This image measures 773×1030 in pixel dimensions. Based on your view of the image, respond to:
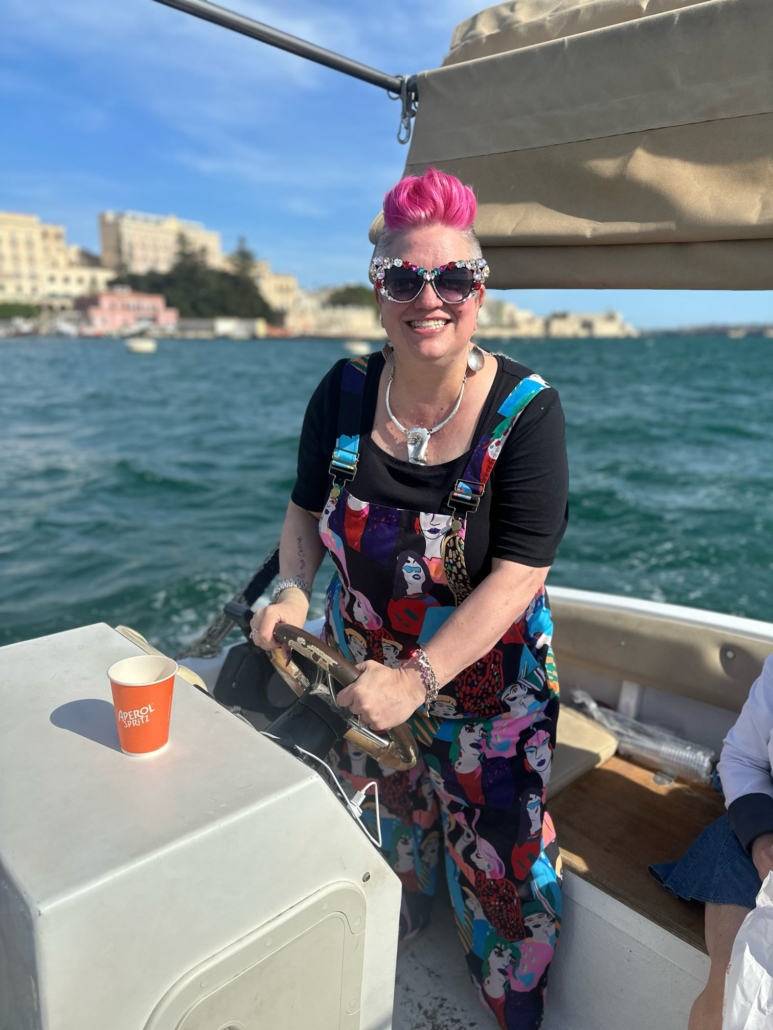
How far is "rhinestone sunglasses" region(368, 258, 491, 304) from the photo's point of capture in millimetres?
1540

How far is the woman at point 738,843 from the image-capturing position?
1.46 meters

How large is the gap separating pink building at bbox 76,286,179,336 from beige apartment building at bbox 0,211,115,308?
7.92 meters

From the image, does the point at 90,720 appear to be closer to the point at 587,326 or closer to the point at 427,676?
the point at 427,676

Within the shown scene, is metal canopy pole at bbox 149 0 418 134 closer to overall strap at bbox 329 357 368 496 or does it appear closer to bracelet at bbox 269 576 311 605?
overall strap at bbox 329 357 368 496

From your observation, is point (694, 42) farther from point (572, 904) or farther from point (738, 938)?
point (572, 904)

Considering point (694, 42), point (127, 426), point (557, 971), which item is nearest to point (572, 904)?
point (557, 971)

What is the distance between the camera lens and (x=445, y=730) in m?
1.80

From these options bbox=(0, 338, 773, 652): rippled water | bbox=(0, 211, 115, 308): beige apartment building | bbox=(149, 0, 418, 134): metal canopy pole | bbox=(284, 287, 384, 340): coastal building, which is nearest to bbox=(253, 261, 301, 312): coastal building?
bbox=(284, 287, 384, 340): coastal building

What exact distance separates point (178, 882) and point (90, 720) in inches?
15.2

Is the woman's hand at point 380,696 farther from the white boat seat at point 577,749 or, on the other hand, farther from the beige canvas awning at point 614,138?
the beige canvas awning at point 614,138

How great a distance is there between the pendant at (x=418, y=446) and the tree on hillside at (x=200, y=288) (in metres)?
96.0

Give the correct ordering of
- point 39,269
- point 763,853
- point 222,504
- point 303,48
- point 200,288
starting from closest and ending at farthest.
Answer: point 763,853 < point 303,48 < point 222,504 < point 200,288 < point 39,269

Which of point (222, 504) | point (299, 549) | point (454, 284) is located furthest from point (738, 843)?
point (222, 504)

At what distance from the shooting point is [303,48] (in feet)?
6.84
